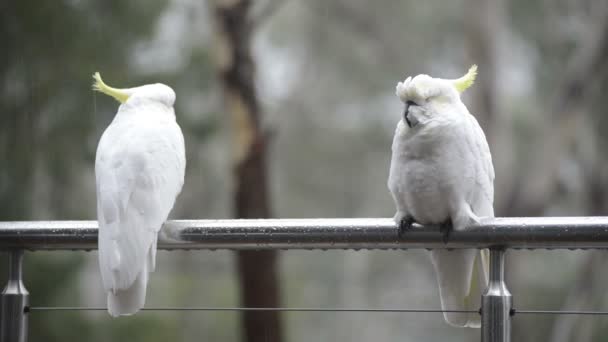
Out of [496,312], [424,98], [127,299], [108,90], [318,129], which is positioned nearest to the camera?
[496,312]

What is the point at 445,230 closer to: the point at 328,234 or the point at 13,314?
the point at 328,234

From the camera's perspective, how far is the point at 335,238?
131 centimetres

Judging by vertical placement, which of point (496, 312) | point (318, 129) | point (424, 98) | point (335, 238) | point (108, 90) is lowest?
Answer: point (496, 312)

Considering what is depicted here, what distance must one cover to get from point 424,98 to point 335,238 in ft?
1.25

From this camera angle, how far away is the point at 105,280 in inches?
55.2

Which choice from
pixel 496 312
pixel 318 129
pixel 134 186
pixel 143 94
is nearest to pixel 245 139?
pixel 143 94

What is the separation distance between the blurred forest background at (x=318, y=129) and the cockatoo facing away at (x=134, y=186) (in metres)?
2.10

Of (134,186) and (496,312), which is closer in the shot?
(496,312)

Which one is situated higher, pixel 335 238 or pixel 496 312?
pixel 335 238

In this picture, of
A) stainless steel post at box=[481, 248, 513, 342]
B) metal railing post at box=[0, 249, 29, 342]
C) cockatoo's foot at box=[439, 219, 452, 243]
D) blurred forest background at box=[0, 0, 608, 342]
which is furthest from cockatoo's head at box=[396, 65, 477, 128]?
blurred forest background at box=[0, 0, 608, 342]

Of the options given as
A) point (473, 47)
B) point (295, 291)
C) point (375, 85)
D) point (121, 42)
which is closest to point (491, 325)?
point (473, 47)

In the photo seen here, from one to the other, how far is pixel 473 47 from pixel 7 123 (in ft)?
9.39

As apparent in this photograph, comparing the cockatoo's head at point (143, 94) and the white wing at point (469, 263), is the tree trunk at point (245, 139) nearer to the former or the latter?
the cockatoo's head at point (143, 94)

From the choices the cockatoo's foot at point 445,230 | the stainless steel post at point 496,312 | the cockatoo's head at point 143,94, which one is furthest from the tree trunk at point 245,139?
the stainless steel post at point 496,312
